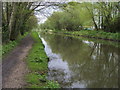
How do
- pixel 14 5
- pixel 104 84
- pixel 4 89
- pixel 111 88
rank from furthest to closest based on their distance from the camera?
pixel 14 5 < pixel 104 84 < pixel 111 88 < pixel 4 89

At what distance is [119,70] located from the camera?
10383 mm

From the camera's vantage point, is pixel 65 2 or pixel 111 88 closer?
pixel 111 88

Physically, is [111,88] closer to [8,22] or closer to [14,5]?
[14,5]

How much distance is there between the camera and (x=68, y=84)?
7.68m

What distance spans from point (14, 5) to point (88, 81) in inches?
537

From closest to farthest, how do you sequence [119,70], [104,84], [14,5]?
[104,84], [119,70], [14,5]

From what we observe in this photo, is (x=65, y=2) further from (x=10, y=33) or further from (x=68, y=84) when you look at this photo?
(x=68, y=84)

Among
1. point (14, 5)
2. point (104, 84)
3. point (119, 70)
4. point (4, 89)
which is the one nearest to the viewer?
point (4, 89)

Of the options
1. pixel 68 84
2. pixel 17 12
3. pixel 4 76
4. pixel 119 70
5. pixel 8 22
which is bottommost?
pixel 119 70

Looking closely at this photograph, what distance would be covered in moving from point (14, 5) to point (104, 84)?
14312 mm

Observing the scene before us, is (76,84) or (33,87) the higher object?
(33,87)

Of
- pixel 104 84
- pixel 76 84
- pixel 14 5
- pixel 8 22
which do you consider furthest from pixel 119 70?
pixel 8 22

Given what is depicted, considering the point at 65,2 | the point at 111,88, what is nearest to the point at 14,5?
the point at 65,2

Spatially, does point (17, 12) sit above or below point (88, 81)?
above
